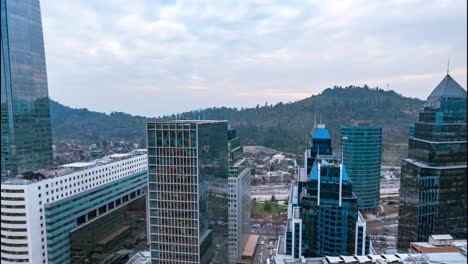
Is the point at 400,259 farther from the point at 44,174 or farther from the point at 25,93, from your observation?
the point at 25,93

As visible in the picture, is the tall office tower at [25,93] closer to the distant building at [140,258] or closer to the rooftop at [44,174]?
the rooftop at [44,174]

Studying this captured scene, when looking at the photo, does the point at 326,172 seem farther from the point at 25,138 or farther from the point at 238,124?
the point at 238,124

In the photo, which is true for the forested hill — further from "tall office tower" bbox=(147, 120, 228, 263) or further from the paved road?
"tall office tower" bbox=(147, 120, 228, 263)

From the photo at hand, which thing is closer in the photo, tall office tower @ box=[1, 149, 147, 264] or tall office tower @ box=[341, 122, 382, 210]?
tall office tower @ box=[1, 149, 147, 264]

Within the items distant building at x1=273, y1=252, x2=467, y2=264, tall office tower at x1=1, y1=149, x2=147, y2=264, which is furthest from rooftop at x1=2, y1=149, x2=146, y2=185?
distant building at x1=273, y1=252, x2=467, y2=264

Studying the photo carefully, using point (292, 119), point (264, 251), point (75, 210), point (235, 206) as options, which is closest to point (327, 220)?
point (235, 206)

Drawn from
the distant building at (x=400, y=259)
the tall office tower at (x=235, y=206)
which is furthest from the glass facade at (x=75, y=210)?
the distant building at (x=400, y=259)

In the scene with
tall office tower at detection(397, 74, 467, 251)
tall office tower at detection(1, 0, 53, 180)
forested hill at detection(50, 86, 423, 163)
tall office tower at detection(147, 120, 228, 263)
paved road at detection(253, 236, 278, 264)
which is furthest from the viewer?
forested hill at detection(50, 86, 423, 163)
